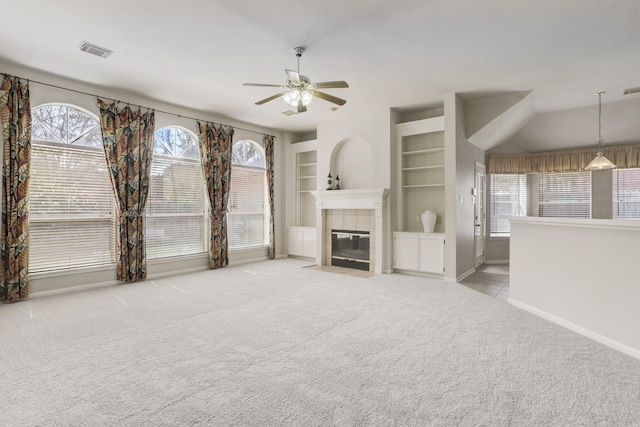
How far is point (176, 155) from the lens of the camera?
592cm

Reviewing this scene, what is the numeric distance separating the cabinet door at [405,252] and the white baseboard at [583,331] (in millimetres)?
1918

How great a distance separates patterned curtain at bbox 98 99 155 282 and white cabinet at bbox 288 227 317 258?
3.27m

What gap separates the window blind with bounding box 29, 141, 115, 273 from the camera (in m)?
4.39

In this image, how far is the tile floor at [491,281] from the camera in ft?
15.8

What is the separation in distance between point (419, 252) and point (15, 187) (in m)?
5.89

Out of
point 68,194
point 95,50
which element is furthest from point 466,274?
point 68,194

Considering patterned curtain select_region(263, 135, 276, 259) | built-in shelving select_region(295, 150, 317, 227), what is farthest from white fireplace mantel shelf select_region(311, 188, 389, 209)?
patterned curtain select_region(263, 135, 276, 259)

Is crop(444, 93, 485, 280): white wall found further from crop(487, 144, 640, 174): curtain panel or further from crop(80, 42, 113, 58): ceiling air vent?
crop(80, 42, 113, 58): ceiling air vent

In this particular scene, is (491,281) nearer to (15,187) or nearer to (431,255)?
(431,255)

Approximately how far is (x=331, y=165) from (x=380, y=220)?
166 cm

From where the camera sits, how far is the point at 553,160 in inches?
281

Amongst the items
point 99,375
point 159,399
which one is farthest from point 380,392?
point 99,375

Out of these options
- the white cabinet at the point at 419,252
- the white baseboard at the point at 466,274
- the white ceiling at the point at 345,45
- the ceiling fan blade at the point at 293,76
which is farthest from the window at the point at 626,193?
the ceiling fan blade at the point at 293,76

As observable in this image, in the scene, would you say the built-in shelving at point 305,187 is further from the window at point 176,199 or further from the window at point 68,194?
the window at point 68,194
